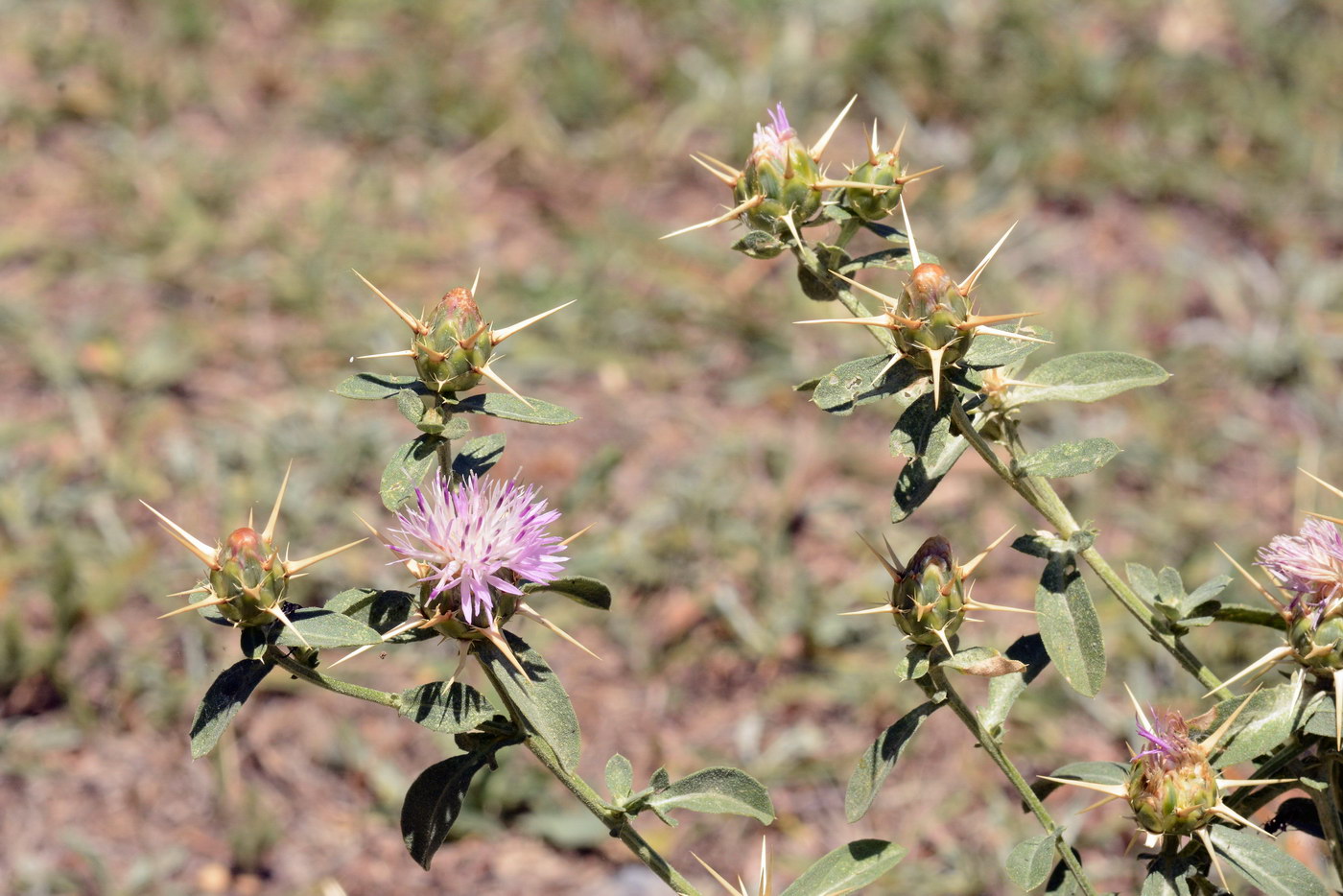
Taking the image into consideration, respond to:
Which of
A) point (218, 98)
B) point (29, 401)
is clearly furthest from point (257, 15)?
point (29, 401)

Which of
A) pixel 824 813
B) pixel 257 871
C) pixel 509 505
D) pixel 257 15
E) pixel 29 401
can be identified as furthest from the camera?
pixel 257 15

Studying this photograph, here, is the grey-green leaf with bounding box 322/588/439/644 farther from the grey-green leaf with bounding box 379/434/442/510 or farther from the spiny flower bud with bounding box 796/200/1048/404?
the spiny flower bud with bounding box 796/200/1048/404

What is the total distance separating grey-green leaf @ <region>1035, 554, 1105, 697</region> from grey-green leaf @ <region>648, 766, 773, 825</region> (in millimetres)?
424

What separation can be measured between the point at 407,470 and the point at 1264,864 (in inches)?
44.5

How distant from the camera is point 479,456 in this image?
5.61 ft

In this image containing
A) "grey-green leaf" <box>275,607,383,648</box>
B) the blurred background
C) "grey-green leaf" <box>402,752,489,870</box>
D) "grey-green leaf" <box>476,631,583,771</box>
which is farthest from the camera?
the blurred background

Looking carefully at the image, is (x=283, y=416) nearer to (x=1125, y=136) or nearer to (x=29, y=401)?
(x=29, y=401)

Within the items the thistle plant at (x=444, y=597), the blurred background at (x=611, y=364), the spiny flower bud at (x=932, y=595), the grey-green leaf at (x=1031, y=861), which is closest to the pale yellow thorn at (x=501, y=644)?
the thistle plant at (x=444, y=597)

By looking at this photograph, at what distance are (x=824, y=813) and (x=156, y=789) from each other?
1749 millimetres

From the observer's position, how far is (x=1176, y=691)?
3557 mm

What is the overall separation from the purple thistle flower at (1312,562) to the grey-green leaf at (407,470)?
3.33ft

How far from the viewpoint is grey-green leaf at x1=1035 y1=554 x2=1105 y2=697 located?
65.1 inches

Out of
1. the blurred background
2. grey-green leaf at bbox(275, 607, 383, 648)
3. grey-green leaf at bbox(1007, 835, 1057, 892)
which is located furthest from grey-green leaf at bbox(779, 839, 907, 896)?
the blurred background

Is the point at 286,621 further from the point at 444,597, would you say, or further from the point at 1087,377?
the point at 1087,377
